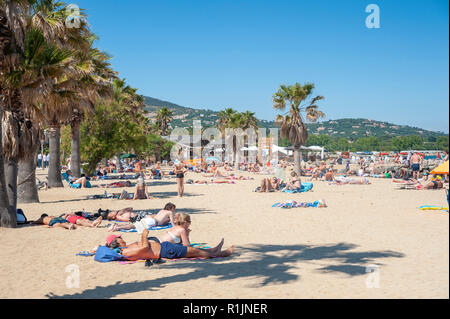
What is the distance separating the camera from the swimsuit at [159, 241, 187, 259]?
6.37 meters

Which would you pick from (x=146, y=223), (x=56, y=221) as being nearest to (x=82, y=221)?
(x=56, y=221)

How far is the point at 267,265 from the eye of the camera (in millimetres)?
5977

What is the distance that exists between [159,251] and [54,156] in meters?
13.8

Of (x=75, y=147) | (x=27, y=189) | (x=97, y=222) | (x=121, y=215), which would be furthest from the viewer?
(x=75, y=147)

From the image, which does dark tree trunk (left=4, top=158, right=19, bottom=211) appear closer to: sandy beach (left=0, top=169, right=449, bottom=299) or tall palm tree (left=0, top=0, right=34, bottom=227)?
tall palm tree (left=0, top=0, right=34, bottom=227)

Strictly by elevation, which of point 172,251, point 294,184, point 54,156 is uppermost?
point 54,156

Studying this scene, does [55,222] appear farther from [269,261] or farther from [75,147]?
[75,147]

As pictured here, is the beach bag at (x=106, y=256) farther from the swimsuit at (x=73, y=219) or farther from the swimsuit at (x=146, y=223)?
the swimsuit at (x=73, y=219)

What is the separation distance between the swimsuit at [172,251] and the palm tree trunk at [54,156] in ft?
42.9

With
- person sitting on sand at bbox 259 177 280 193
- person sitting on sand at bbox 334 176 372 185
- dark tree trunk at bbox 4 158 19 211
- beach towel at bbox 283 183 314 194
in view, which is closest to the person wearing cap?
dark tree trunk at bbox 4 158 19 211

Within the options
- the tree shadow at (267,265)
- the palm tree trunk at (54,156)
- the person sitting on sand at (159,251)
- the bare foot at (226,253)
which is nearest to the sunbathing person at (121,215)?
the person sitting on sand at (159,251)

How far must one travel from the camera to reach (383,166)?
30047 mm

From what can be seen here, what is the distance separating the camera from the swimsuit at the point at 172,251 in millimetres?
6371

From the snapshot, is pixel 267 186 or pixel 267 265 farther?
pixel 267 186
